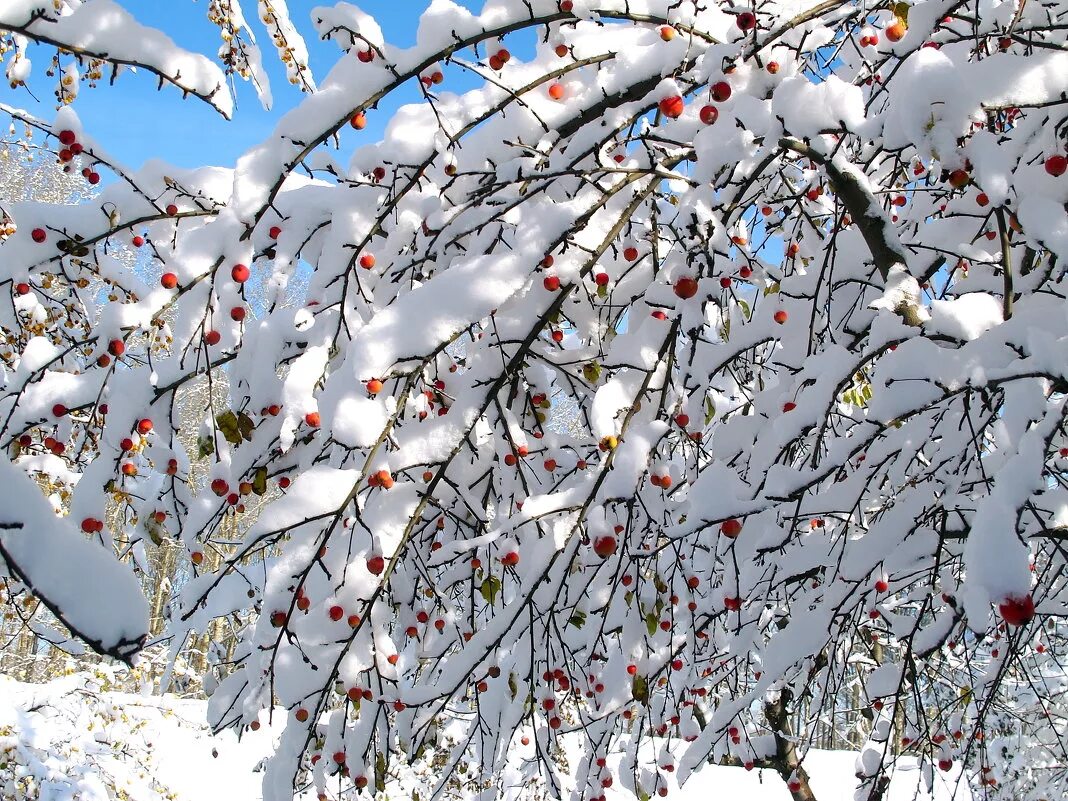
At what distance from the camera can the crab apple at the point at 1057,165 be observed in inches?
67.9

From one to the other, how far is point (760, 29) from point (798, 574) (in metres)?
1.51

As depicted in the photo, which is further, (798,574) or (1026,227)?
(798,574)

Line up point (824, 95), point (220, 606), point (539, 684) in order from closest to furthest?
point (824, 95) → point (220, 606) → point (539, 684)

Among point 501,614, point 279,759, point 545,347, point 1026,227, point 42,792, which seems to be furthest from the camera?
point 42,792

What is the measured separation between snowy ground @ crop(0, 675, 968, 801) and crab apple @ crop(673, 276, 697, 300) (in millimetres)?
2757

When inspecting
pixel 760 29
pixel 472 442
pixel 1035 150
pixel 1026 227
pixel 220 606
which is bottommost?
pixel 220 606

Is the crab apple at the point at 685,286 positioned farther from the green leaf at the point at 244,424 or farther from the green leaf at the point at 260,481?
the green leaf at the point at 260,481

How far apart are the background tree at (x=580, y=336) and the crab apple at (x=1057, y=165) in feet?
Answer: 0.04

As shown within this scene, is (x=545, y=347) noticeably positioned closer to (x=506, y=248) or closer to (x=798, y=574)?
(x=506, y=248)

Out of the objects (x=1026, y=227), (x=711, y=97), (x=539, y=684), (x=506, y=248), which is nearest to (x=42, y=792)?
(x=539, y=684)

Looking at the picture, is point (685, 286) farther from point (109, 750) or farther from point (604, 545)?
point (109, 750)

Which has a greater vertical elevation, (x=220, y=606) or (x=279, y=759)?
(x=220, y=606)

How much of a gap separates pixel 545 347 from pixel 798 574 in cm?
116

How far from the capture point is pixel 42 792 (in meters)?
5.07
